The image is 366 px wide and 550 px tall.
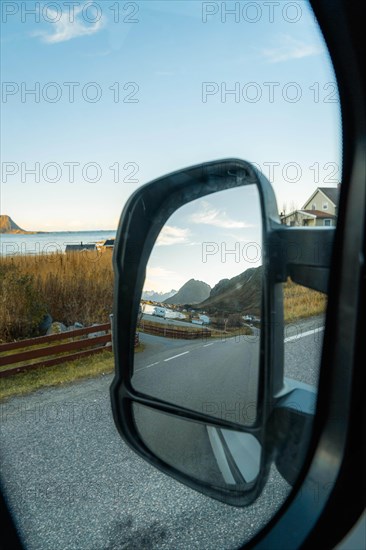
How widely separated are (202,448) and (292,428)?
0.26 meters

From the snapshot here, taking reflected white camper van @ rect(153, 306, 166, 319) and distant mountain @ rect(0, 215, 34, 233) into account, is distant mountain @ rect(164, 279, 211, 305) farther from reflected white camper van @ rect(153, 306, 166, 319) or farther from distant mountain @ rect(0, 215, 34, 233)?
distant mountain @ rect(0, 215, 34, 233)

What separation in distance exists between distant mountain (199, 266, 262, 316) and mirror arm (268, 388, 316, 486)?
0.83 feet

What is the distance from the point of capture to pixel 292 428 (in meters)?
1.33

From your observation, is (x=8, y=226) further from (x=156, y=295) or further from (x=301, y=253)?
(x=301, y=253)

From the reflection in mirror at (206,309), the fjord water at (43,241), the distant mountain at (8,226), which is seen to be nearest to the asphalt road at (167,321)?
the reflection in mirror at (206,309)

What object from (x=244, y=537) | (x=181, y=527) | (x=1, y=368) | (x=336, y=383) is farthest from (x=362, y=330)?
(x=1, y=368)

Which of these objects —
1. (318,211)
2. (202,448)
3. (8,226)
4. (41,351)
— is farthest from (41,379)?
(318,211)

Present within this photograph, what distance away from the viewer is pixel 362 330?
1.24 metres

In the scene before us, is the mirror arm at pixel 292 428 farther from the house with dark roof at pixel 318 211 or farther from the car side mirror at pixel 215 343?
the house with dark roof at pixel 318 211

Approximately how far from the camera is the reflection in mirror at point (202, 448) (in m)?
1.35

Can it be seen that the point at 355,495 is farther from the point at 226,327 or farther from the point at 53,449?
the point at 53,449

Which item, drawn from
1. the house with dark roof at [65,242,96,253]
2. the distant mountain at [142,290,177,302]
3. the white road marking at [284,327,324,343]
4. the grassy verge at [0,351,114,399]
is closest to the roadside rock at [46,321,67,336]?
the grassy verge at [0,351,114,399]

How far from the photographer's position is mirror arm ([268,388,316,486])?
4.23ft

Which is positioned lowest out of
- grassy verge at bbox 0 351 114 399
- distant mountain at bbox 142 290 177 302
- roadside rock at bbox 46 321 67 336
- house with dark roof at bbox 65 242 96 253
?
grassy verge at bbox 0 351 114 399
